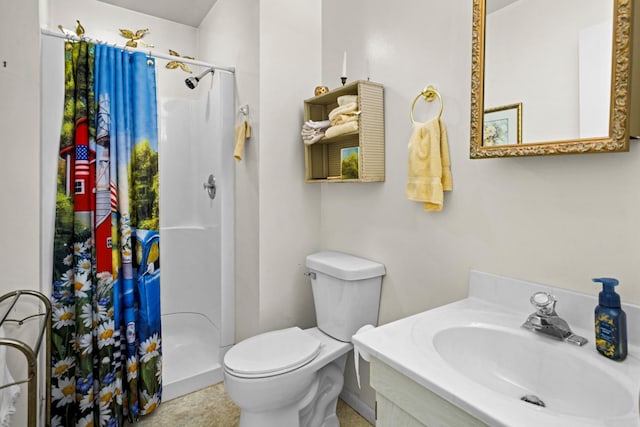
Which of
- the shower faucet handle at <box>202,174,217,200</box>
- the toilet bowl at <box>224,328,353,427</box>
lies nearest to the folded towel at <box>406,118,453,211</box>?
the toilet bowl at <box>224,328,353,427</box>

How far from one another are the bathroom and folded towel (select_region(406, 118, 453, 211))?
0.11 ft

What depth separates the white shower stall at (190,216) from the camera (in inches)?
63.9

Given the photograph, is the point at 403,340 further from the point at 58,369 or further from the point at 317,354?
the point at 58,369

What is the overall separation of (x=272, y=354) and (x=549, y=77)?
144 cm

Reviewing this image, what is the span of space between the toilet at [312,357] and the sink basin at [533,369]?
2.14ft

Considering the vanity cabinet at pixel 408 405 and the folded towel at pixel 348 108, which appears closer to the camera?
the vanity cabinet at pixel 408 405

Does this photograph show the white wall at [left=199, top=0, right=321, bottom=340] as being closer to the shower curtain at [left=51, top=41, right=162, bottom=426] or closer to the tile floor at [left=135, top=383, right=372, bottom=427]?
the tile floor at [left=135, top=383, right=372, bottom=427]

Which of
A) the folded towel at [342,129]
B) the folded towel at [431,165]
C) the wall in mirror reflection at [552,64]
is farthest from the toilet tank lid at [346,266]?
the wall in mirror reflection at [552,64]

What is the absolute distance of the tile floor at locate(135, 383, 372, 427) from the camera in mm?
1812

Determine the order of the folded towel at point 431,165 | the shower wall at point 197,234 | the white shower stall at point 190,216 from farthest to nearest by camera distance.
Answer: the shower wall at point 197,234
the white shower stall at point 190,216
the folded towel at point 431,165

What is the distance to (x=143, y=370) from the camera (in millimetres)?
1845

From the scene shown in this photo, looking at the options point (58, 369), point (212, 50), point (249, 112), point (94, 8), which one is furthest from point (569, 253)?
point (94, 8)

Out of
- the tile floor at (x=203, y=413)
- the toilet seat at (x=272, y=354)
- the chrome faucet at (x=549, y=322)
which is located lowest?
the tile floor at (x=203, y=413)

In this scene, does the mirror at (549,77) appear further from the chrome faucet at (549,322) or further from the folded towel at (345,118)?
the folded towel at (345,118)
